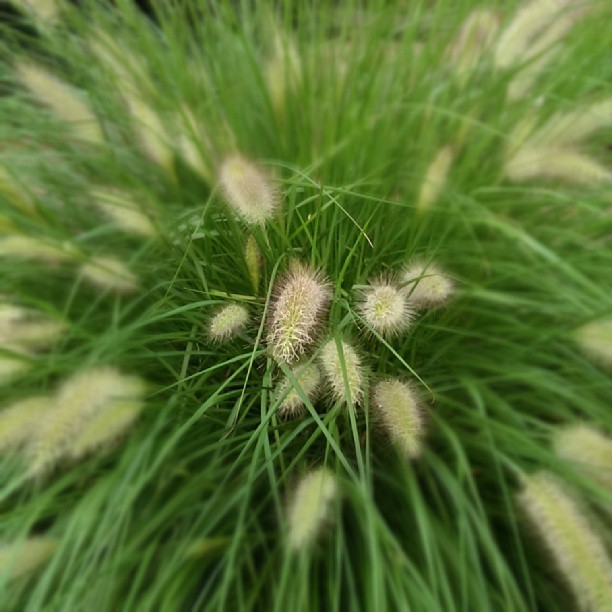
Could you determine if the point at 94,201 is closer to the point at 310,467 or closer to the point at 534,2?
the point at 310,467

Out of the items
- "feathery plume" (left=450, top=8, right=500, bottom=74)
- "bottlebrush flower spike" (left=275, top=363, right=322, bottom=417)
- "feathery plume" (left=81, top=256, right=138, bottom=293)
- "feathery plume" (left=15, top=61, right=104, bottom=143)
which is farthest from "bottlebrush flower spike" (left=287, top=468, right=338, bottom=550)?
"feathery plume" (left=450, top=8, right=500, bottom=74)

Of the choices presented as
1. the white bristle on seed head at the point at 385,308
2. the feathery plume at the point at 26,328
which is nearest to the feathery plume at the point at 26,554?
the feathery plume at the point at 26,328

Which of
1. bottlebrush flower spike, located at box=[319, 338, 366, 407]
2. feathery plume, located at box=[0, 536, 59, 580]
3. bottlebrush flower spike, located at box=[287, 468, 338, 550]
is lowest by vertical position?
feathery plume, located at box=[0, 536, 59, 580]

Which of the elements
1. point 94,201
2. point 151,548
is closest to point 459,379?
point 151,548

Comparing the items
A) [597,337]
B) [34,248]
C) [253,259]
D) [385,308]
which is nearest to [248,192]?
[253,259]

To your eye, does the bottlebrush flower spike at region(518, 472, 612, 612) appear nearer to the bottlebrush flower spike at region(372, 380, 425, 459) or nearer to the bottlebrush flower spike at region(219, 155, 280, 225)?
the bottlebrush flower spike at region(372, 380, 425, 459)

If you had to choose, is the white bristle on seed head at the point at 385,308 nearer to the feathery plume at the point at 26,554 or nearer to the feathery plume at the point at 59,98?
the feathery plume at the point at 26,554

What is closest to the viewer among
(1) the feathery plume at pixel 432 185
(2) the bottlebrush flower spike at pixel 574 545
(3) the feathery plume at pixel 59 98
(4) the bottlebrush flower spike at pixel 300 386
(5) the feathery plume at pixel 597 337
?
(2) the bottlebrush flower spike at pixel 574 545
